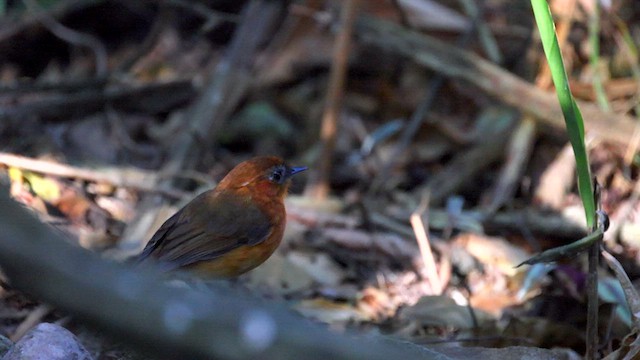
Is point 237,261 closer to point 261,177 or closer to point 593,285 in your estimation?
point 261,177

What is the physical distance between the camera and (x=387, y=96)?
6.91 meters

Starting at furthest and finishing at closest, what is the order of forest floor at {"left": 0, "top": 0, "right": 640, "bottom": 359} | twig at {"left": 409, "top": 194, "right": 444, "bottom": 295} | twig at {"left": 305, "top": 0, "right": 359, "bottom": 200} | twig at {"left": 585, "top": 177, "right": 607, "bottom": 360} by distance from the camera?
twig at {"left": 305, "top": 0, "right": 359, "bottom": 200} → forest floor at {"left": 0, "top": 0, "right": 640, "bottom": 359} → twig at {"left": 409, "top": 194, "right": 444, "bottom": 295} → twig at {"left": 585, "top": 177, "right": 607, "bottom": 360}

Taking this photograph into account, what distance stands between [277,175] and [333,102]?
1462 millimetres

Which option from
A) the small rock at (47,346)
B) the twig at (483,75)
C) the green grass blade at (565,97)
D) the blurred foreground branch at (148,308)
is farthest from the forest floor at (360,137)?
the blurred foreground branch at (148,308)

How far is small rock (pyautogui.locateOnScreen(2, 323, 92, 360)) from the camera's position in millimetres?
2750

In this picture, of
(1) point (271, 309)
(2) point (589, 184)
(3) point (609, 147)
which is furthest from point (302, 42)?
(1) point (271, 309)

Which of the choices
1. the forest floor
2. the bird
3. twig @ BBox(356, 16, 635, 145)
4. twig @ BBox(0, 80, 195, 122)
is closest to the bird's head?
the bird

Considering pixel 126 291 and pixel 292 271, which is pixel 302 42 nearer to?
pixel 292 271

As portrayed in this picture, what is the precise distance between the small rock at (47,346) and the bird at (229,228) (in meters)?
1.00

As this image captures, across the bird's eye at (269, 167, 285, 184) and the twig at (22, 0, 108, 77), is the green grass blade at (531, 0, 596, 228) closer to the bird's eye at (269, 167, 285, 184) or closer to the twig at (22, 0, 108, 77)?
the bird's eye at (269, 167, 285, 184)

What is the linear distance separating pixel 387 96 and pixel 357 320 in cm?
281

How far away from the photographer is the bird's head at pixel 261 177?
14.5ft

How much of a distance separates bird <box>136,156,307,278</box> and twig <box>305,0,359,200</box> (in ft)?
4.43

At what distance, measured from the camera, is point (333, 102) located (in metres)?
5.83
